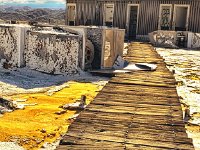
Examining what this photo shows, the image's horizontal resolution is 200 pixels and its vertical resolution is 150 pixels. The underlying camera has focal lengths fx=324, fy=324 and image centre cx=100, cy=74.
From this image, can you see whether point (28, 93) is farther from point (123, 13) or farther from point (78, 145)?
point (123, 13)

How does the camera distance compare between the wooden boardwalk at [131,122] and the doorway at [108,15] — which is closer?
the wooden boardwalk at [131,122]

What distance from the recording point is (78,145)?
443 cm

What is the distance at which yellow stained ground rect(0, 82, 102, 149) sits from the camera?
18.8 ft

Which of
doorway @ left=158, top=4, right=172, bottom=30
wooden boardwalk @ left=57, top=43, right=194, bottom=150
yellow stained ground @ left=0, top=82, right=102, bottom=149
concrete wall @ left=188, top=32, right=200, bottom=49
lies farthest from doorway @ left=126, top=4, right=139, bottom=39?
wooden boardwalk @ left=57, top=43, right=194, bottom=150

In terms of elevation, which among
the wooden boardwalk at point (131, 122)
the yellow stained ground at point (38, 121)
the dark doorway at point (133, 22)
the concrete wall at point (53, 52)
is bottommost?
the yellow stained ground at point (38, 121)

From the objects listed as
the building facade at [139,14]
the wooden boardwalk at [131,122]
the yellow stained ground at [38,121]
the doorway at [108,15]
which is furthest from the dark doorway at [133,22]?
the wooden boardwalk at [131,122]

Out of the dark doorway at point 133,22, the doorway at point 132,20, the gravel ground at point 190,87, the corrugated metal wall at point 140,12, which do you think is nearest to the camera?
the gravel ground at point 190,87

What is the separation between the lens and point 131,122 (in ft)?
18.0

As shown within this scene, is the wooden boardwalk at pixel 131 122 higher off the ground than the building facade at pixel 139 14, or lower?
lower

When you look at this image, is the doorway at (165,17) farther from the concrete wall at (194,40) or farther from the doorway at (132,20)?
the concrete wall at (194,40)

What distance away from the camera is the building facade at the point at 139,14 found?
2380 cm

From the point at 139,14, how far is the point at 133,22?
1.09 meters

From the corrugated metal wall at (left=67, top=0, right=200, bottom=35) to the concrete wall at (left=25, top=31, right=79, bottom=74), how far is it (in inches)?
556

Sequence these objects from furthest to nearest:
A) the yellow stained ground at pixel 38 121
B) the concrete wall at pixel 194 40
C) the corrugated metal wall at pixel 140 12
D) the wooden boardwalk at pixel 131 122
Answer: the corrugated metal wall at pixel 140 12 < the concrete wall at pixel 194 40 < the yellow stained ground at pixel 38 121 < the wooden boardwalk at pixel 131 122
